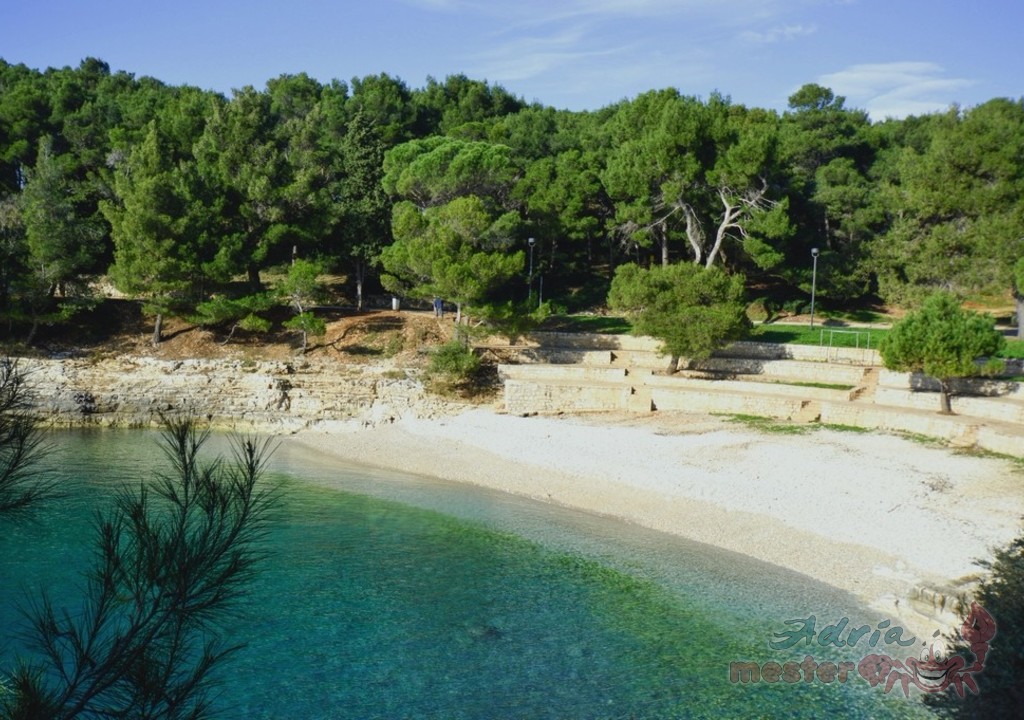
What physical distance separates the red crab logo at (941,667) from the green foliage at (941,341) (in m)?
13.9

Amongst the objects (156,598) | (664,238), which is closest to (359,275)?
(664,238)

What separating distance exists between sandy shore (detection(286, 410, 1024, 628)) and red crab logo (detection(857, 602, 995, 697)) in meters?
1.63

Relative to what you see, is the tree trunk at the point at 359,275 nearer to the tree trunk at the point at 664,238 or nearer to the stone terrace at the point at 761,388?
the stone terrace at the point at 761,388

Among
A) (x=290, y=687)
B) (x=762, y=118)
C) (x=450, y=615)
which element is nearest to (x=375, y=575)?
(x=450, y=615)

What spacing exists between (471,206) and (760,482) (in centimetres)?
1817

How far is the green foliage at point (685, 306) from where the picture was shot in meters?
30.4

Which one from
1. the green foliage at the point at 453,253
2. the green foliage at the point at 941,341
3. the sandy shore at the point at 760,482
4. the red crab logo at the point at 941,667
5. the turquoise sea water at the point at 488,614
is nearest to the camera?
the red crab logo at the point at 941,667

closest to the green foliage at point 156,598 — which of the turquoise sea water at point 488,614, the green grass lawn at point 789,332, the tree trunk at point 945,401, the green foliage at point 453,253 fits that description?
the turquoise sea water at point 488,614

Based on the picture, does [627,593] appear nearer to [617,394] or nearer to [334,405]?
[617,394]

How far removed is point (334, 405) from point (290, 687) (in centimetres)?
1938

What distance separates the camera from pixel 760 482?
70.5 ft

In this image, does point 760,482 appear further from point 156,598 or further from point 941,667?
point 156,598

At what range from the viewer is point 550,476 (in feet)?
79.7

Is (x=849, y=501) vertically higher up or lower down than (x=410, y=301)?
lower down
